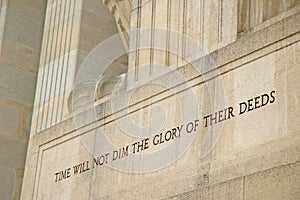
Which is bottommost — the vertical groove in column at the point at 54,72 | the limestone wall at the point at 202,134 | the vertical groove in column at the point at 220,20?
the limestone wall at the point at 202,134

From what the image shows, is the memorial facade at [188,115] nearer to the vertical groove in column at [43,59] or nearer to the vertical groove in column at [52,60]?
the vertical groove in column at [52,60]

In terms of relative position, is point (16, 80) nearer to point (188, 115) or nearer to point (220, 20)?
point (220, 20)

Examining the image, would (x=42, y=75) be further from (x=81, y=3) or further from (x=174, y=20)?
(x=174, y=20)

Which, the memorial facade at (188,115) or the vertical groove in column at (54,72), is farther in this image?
the vertical groove in column at (54,72)

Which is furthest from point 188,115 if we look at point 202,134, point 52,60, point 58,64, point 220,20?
point 52,60

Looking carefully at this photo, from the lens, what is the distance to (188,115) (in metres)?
7.62

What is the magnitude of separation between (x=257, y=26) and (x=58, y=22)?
24.4ft

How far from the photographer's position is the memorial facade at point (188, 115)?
263 inches

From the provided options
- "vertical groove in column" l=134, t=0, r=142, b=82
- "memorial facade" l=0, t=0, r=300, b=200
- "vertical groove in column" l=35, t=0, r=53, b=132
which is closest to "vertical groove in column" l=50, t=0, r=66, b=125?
"vertical groove in column" l=35, t=0, r=53, b=132

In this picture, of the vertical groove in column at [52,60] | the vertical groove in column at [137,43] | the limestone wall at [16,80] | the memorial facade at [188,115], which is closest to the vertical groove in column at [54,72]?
the vertical groove in column at [52,60]

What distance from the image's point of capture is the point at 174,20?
9078 mm

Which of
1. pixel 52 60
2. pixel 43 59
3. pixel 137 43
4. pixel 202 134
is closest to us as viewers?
pixel 202 134

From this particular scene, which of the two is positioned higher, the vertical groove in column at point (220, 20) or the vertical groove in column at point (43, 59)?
the vertical groove in column at point (43, 59)

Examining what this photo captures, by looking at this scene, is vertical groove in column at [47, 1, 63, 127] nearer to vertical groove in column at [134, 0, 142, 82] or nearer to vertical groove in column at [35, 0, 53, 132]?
vertical groove in column at [35, 0, 53, 132]
